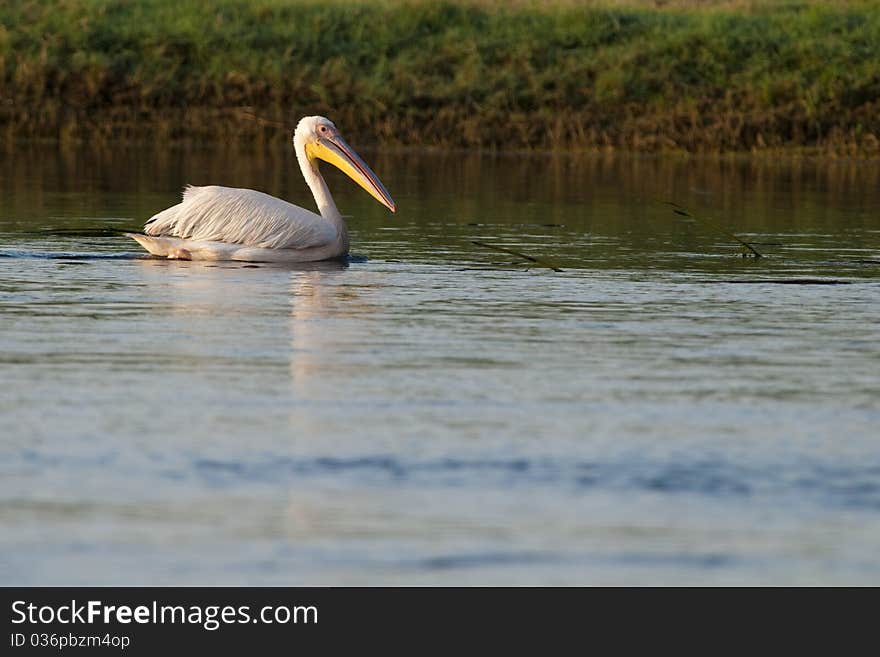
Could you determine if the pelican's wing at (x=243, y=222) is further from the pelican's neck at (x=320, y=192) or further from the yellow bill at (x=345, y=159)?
the yellow bill at (x=345, y=159)

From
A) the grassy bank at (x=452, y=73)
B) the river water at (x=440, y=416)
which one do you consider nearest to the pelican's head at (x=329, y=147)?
the river water at (x=440, y=416)

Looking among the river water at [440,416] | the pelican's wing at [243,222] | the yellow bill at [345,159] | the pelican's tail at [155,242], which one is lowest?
the river water at [440,416]

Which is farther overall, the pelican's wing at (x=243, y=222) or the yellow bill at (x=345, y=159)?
the yellow bill at (x=345, y=159)

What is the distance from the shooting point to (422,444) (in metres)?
6.63

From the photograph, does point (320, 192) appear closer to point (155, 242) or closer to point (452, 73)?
point (155, 242)

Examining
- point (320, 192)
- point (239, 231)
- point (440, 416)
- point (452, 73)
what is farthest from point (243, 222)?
point (452, 73)

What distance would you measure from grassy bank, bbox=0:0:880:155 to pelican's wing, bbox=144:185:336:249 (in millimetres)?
16283

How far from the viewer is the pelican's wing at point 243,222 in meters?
12.6

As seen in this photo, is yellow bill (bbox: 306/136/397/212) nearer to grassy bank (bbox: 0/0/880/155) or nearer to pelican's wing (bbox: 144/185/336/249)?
pelican's wing (bbox: 144/185/336/249)

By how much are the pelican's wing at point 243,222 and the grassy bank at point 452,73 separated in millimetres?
16283

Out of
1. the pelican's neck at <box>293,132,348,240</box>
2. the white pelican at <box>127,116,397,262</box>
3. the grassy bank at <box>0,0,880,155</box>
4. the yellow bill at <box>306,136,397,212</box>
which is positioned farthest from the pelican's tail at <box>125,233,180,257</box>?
the grassy bank at <box>0,0,880,155</box>

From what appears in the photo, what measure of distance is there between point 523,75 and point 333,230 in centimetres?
1965

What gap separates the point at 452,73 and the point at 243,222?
66.7 feet
